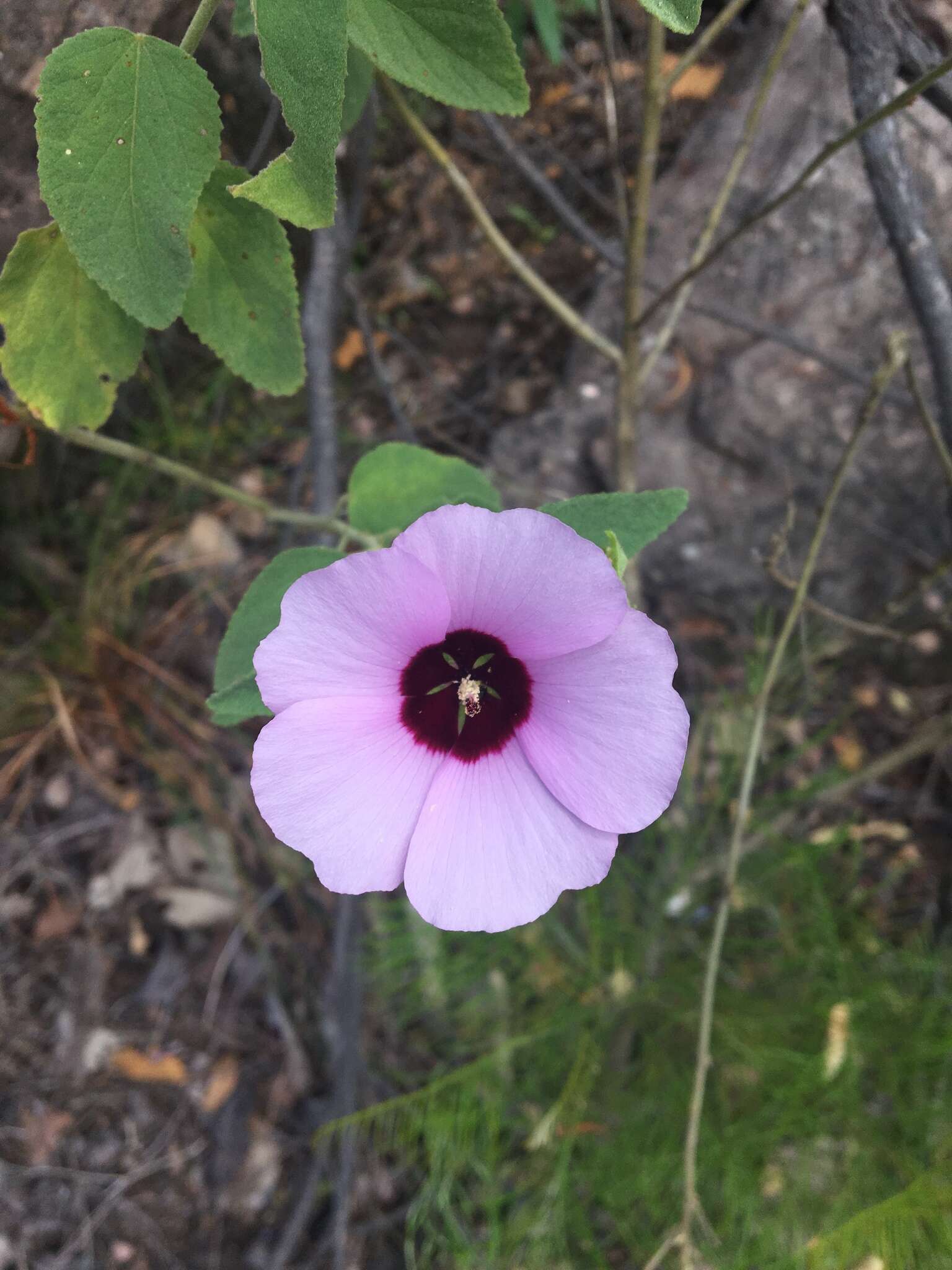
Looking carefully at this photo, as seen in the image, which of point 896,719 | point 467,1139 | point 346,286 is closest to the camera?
point 346,286

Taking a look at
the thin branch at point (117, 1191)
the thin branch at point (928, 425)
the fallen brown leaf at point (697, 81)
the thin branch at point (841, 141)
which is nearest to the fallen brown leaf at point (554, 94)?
the fallen brown leaf at point (697, 81)

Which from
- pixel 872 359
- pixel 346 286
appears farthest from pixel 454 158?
pixel 872 359

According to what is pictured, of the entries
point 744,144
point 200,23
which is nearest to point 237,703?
point 200,23

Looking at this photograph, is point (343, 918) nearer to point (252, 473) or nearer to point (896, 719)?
point (252, 473)

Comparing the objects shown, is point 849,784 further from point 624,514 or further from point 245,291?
point 245,291

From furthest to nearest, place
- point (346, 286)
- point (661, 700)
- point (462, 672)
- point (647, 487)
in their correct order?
point (647, 487) → point (346, 286) → point (462, 672) → point (661, 700)

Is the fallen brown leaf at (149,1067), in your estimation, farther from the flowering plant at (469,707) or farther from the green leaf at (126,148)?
the green leaf at (126,148)
